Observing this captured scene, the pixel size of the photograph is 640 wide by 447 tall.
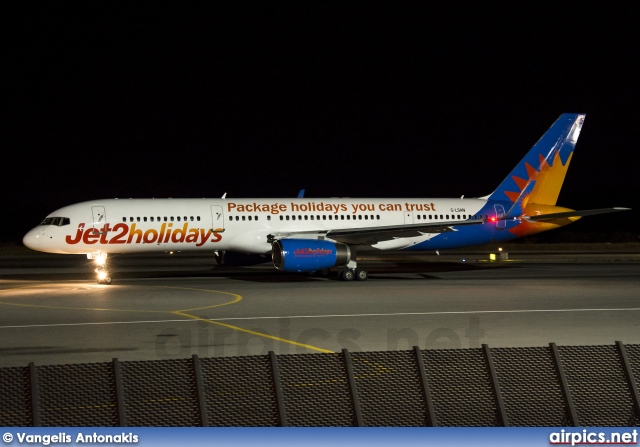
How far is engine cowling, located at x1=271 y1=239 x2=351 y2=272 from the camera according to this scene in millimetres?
30906

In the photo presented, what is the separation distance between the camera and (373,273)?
1497 inches

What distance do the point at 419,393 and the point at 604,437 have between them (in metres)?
1.81

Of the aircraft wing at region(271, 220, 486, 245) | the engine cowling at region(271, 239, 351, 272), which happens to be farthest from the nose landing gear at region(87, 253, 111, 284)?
the aircraft wing at region(271, 220, 486, 245)

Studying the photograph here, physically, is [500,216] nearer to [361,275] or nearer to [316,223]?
[316,223]

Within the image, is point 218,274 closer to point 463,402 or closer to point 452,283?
point 452,283

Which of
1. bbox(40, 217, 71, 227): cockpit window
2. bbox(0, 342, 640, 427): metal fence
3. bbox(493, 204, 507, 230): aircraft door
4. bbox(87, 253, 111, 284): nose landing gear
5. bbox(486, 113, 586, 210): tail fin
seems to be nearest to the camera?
bbox(0, 342, 640, 427): metal fence

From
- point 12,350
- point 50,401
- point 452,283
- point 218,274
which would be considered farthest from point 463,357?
point 218,274

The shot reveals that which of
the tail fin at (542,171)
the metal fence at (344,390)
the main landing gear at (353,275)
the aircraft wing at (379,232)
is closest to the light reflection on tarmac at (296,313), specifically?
the main landing gear at (353,275)

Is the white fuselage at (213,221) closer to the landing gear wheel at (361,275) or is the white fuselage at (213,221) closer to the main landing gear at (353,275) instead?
the main landing gear at (353,275)

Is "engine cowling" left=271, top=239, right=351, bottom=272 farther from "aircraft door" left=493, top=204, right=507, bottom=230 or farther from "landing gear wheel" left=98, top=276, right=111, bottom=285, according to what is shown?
"aircraft door" left=493, top=204, right=507, bottom=230

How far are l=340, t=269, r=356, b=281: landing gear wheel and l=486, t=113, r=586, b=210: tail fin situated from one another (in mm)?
11070

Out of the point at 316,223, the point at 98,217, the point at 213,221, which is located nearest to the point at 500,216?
the point at 316,223

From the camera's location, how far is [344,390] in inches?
322

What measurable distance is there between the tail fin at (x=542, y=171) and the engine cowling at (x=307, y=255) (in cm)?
1195
